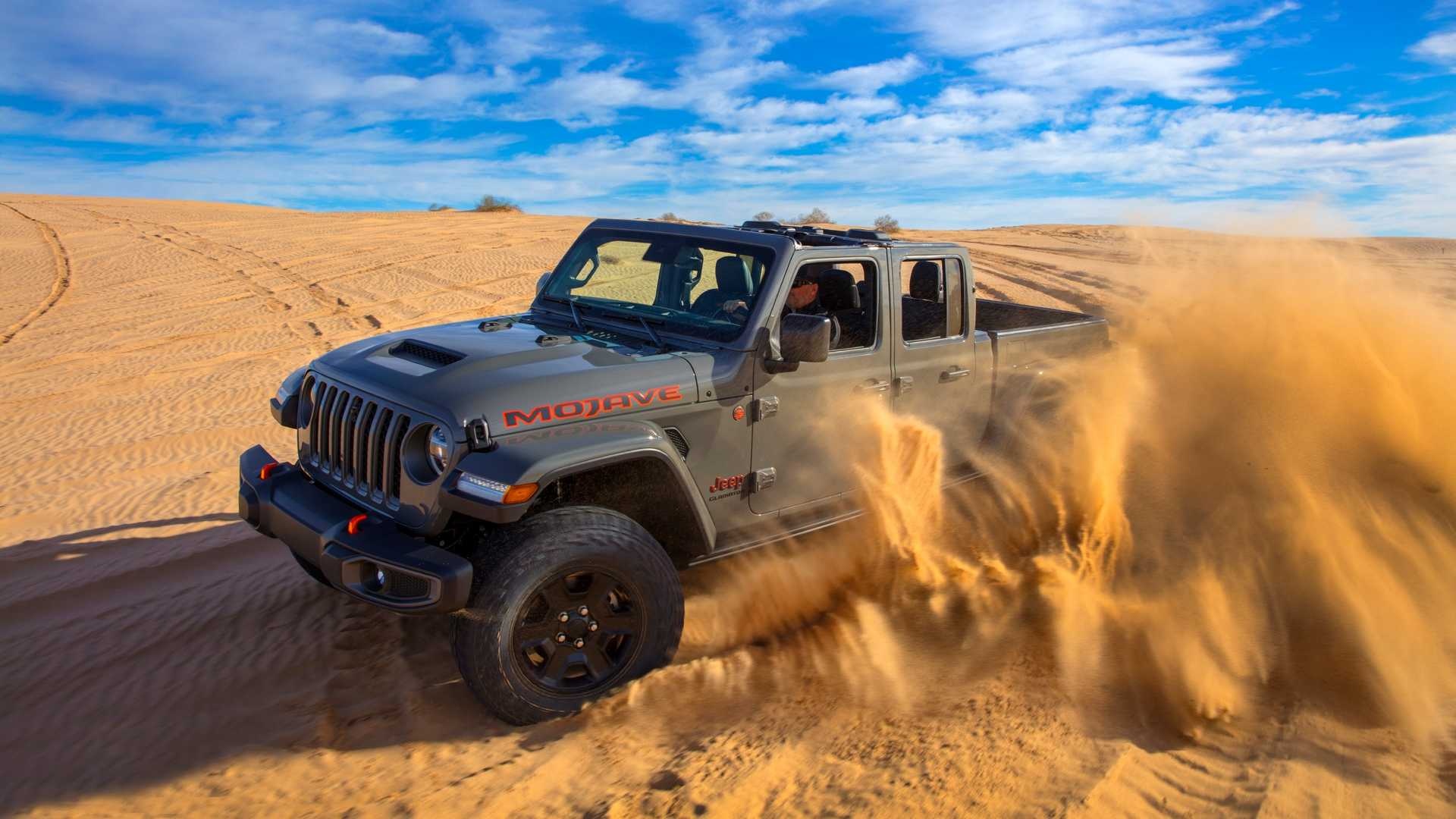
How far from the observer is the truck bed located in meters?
5.22

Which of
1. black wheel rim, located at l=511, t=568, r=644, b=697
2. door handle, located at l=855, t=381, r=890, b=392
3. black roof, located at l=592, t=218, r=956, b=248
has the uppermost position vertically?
black roof, located at l=592, t=218, r=956, b=248

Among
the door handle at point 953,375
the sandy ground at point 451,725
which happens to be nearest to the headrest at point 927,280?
the door handle at point 953,375

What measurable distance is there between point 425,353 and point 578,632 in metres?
1.43

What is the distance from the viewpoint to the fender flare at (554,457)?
10.4ft

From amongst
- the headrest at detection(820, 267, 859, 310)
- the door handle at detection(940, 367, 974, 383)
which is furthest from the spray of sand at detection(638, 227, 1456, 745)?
the headrest at detection(820, 267, 859, 310)

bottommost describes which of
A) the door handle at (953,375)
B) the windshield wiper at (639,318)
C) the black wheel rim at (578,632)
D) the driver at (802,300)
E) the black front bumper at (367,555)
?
the black wheel rim at (578,632)

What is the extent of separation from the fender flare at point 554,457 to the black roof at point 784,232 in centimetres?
128

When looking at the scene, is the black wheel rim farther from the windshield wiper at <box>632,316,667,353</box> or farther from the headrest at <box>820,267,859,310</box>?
the headrest at <box>820,267,859,310</box>

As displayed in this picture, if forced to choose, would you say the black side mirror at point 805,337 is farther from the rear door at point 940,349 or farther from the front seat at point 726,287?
the rear door at point 940,349

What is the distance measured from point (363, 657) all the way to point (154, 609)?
138 centimetres

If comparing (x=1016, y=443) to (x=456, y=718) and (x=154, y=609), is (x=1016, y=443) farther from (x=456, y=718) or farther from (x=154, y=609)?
(x=154, y=609)

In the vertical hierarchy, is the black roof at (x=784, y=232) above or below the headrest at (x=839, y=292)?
above

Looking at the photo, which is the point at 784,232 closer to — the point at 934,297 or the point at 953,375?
the point at 934,297

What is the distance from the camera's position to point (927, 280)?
484 cm
